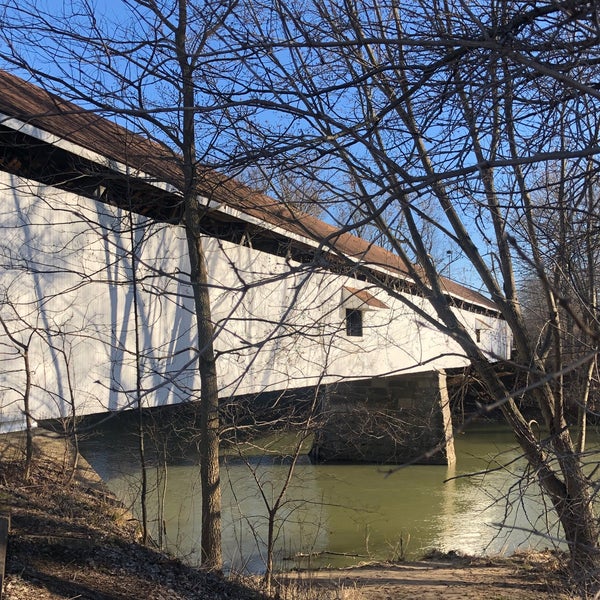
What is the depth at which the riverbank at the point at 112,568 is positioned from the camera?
4918 millimetres

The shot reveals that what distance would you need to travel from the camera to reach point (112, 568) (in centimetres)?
529

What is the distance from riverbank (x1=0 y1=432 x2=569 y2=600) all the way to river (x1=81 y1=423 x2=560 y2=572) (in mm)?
576

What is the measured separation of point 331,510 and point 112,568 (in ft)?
25.9

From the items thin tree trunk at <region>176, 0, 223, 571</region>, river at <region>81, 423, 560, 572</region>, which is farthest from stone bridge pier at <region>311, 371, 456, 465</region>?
thin tree trunk at <region>176, 0, 223, 571</region>

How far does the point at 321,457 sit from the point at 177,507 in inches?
328

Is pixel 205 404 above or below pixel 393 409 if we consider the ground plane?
above

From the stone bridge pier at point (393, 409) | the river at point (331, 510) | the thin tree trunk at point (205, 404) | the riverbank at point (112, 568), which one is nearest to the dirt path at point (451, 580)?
the riverbank at point (112, 568)

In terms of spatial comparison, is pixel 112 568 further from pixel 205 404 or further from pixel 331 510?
pixel 331 510

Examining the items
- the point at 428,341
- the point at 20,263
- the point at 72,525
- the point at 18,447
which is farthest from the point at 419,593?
the point at 428,341

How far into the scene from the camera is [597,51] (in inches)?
128

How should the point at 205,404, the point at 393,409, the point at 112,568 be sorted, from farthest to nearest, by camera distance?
the point at 393,409, the point at 205,404, the point at 112,568

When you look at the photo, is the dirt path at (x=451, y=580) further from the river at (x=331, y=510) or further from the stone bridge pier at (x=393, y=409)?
the stone bridge pier at (x=393, y=409)

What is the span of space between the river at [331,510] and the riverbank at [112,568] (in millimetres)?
576

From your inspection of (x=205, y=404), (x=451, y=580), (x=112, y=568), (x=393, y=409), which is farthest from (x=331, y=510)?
(x=393, y=409)
